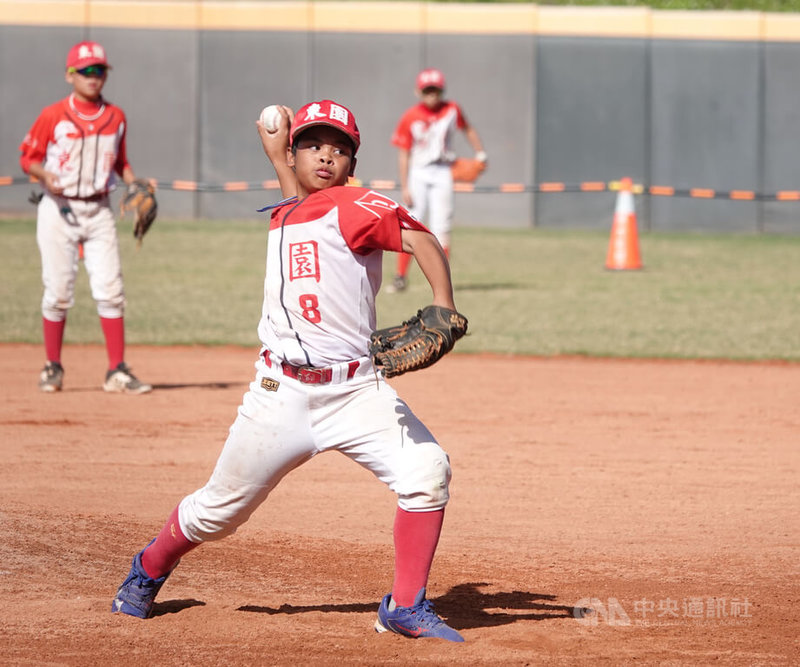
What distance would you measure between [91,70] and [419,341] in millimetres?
5423

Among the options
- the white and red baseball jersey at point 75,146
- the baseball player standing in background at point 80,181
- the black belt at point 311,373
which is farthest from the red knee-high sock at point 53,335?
the black belt at point 311,373

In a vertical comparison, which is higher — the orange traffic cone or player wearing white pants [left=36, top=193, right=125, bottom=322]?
the orange traffic cone

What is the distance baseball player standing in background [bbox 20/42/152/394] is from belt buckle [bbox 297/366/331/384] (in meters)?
4.81

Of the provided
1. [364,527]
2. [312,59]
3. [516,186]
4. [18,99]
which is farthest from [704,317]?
[18,99]

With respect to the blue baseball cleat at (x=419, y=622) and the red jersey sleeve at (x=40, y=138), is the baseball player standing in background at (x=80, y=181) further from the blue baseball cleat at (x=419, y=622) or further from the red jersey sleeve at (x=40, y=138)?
the blue baseball cleat at (x=419, y=622)

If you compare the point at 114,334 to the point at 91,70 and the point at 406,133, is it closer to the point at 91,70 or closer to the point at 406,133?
the point at 91,70

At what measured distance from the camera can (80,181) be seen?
8.55 metres

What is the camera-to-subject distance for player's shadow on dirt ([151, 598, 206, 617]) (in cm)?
458

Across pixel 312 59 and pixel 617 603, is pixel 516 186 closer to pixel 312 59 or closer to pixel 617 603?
pixel 312 59

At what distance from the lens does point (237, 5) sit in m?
25.2

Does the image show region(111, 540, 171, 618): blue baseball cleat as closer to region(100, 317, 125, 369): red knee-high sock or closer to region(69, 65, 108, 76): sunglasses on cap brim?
region(100, 317, 125, 369): red knee-high sock

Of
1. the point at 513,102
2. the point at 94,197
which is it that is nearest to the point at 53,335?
the point at 94,197

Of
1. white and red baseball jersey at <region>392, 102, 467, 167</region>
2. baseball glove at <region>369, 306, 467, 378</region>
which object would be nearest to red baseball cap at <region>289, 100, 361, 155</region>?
baseball glove at <region>369, 306, 467, 378</region>

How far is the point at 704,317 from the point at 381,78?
13.7m
